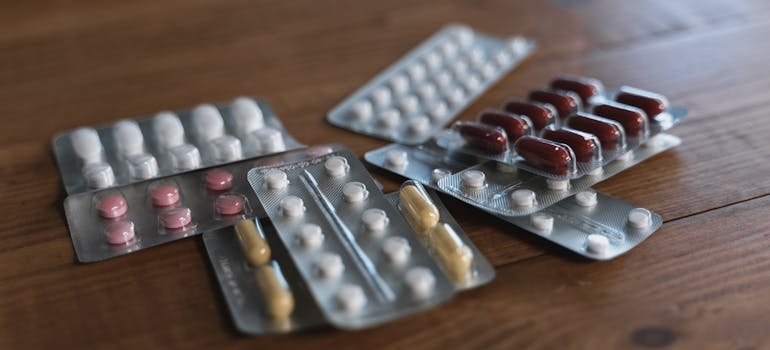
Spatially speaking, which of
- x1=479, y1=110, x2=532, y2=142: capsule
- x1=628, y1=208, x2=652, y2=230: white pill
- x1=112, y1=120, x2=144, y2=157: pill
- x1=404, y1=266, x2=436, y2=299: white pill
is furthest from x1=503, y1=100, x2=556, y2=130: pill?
x1=112, y1=120, x2=144, y2=157: pill

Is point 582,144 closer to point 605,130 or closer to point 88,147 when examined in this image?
point 605,130

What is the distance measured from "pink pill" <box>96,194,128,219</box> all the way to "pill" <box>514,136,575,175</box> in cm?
32

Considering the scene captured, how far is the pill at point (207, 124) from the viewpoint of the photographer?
29.6 inches

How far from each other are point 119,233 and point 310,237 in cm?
16

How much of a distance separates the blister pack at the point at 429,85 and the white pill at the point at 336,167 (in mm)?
114

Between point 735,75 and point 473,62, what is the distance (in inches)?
10.9

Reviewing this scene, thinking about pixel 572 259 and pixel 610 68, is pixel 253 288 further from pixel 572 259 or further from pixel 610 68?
pixel 610 68

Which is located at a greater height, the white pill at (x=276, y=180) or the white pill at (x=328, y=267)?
the white pill at (x=276, y=180)

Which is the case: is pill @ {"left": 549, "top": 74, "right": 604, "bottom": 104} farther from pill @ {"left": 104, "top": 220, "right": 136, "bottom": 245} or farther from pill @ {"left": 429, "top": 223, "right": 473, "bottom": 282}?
pill @ {"left": 104, "top": 220, "right": 136, "bottom": 245}

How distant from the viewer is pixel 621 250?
59 cm

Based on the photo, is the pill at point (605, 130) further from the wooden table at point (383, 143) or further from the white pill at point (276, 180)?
the white pill at point (276, 180)

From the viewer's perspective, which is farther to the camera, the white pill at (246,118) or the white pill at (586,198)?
the white pill at (246,118)


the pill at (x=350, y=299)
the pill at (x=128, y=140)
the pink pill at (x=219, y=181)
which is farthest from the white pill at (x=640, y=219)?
the pill at (x=128, y=140)

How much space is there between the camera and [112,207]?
25.4 inches
